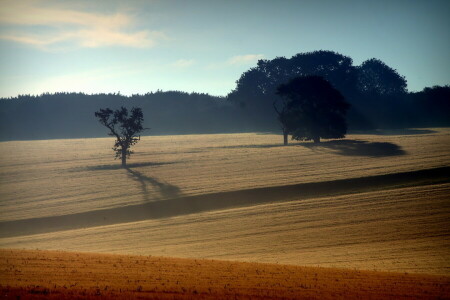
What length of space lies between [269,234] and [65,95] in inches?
4902

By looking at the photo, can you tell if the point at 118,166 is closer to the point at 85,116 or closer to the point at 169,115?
the point at 169,115

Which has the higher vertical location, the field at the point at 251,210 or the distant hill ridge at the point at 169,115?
the distant hill ridge at the point at 169,115

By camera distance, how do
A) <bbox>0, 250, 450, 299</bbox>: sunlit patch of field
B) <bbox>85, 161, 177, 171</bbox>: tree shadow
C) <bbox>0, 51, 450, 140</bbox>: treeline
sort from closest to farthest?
<bbox>0, 250, 450, 299</bbox>: sunlit patch of field, <bbox>85, 161, 177, 171</bbox>: tree shadow, <bbox>0, 51, 450, 140</bbox>: treeline

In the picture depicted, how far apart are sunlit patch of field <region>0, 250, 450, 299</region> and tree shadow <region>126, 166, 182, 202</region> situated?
18397 mm

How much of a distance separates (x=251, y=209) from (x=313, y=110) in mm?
43752

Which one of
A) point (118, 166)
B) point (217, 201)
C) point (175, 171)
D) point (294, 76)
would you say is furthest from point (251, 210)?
point (294, 76)

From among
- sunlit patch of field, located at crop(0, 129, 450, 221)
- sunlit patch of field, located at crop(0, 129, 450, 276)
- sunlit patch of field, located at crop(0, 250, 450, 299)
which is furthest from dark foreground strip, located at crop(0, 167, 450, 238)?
sunlit patch of field, located at crop(0, 250, 450, 299)

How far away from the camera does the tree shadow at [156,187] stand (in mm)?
35609

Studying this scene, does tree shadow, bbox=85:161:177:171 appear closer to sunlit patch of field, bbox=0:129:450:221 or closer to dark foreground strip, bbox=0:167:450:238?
sunlit patch of field, bbox=0:129:450:221

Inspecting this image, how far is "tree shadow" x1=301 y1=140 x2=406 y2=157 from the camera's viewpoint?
181ft

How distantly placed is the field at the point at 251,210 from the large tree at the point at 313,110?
1681cm

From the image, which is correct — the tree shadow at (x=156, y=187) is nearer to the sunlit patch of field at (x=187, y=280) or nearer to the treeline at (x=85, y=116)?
the sunlit patch of field at (x=187, y=280)

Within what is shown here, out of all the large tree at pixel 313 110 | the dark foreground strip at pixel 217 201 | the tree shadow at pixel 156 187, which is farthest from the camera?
the large tree at pixel 313 110

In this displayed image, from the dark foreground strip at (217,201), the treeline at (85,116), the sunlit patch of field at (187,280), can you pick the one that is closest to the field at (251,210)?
the dark foreground strip at (217,201)
